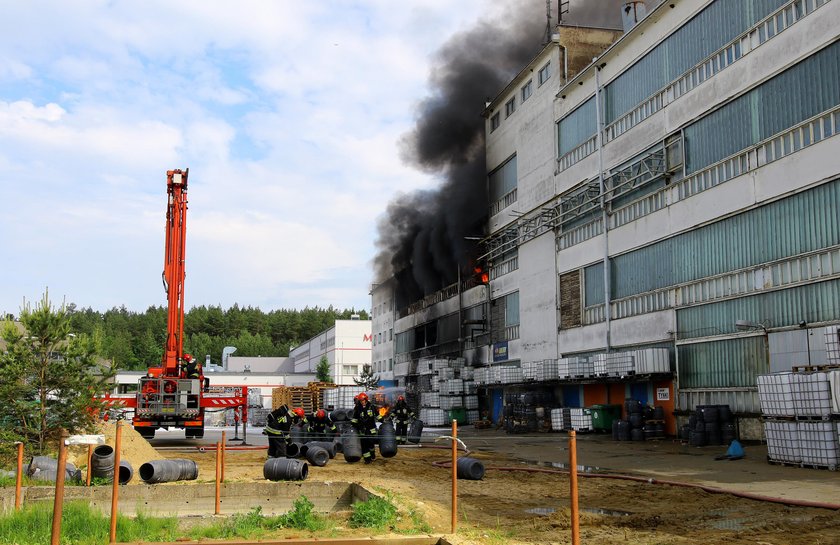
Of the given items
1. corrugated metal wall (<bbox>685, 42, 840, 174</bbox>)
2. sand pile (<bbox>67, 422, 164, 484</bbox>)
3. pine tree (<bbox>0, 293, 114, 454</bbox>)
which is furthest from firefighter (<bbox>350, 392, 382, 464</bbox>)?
corrugated metal wall (<bbox>685, 42, 840, 174</bbox>)

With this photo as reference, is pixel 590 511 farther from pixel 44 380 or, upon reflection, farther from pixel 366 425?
pixel 44 380

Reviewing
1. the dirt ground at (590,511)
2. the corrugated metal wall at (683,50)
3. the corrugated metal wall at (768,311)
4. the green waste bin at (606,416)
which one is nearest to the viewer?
the dirt ground at (590,511)

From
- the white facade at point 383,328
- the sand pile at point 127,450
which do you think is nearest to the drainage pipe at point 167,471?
the sand pile at point 127,450

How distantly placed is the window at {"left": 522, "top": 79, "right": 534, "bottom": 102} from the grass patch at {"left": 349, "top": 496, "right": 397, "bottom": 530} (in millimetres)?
30285

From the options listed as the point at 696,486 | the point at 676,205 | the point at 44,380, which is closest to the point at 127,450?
the point at 44,380

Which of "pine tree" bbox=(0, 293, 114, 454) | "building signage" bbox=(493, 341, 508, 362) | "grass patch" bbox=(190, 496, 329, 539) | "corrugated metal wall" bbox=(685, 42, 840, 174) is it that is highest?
"corrugated metal wall" bbox=(685, 42, 840, 174)

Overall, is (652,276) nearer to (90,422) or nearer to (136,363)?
(90,422)

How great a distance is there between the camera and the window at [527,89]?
3773cm

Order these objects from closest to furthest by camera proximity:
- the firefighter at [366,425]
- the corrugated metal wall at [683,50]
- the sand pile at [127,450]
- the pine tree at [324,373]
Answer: the sand pile at [127,450] → the firefighter at [366,425] → the corrugated metal wall at [683,50] → the pine tree at [324,373]

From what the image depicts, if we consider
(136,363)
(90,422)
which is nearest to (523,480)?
(90,422)

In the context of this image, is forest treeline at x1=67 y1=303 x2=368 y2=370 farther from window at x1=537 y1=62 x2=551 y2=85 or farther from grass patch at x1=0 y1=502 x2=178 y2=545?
grass patch at x1=0 y1=502 x2=178 y2=545

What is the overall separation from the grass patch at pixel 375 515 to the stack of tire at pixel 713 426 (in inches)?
580

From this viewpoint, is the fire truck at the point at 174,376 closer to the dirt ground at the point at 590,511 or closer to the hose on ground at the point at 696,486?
the dirt ground at the point at 590,511

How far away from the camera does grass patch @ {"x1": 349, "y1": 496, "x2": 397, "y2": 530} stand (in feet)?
31.1
